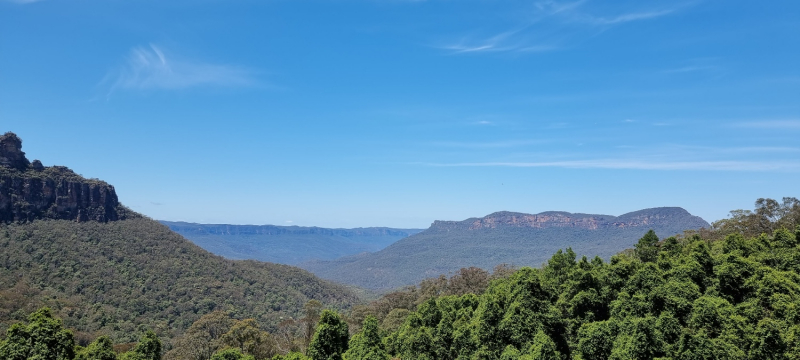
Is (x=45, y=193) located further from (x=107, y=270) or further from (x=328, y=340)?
(x=328, y=340)

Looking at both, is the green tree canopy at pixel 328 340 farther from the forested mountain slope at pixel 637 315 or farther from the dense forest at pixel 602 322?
the forested mountain slope at pixel 637 315

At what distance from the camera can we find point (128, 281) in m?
80.4

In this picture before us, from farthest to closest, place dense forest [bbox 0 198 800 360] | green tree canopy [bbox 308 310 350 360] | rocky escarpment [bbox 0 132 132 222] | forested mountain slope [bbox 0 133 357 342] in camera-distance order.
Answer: rocky escarpment [bbox 0 132 132 222] → forested mountain slope [bbox 0 133 357 342] → green tree canopy [bbox 308 310 350 360] → dense forest [bbox 0 198 800 360]

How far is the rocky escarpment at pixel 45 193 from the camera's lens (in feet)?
308

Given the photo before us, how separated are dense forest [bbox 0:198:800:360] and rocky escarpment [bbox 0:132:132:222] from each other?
86.3 metres

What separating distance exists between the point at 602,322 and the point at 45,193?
12301 centimetres

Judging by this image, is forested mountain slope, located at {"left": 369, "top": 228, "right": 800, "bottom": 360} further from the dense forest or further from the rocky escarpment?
the rocky escarpment

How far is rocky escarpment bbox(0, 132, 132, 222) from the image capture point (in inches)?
3691

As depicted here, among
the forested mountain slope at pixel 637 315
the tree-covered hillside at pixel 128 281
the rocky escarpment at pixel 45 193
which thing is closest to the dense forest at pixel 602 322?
the forested mountain slope at pixel 637 315

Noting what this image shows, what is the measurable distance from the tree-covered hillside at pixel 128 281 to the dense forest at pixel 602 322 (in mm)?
37555

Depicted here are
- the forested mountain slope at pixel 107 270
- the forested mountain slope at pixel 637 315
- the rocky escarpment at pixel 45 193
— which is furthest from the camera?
the rocky escarpment at pixel 45 193

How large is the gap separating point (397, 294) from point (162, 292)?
4551 cm

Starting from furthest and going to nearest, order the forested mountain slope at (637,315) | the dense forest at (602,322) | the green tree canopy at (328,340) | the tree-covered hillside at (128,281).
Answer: the tree-covered hillside at (128,281), the green tree canopy at (328,340), the dense forest at (602,322), the forested mountain slope at (637,315)

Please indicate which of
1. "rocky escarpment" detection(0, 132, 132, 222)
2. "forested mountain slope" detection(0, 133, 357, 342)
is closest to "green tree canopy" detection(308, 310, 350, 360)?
"forested mountain slope" detection(0, 133, 357, 342)
